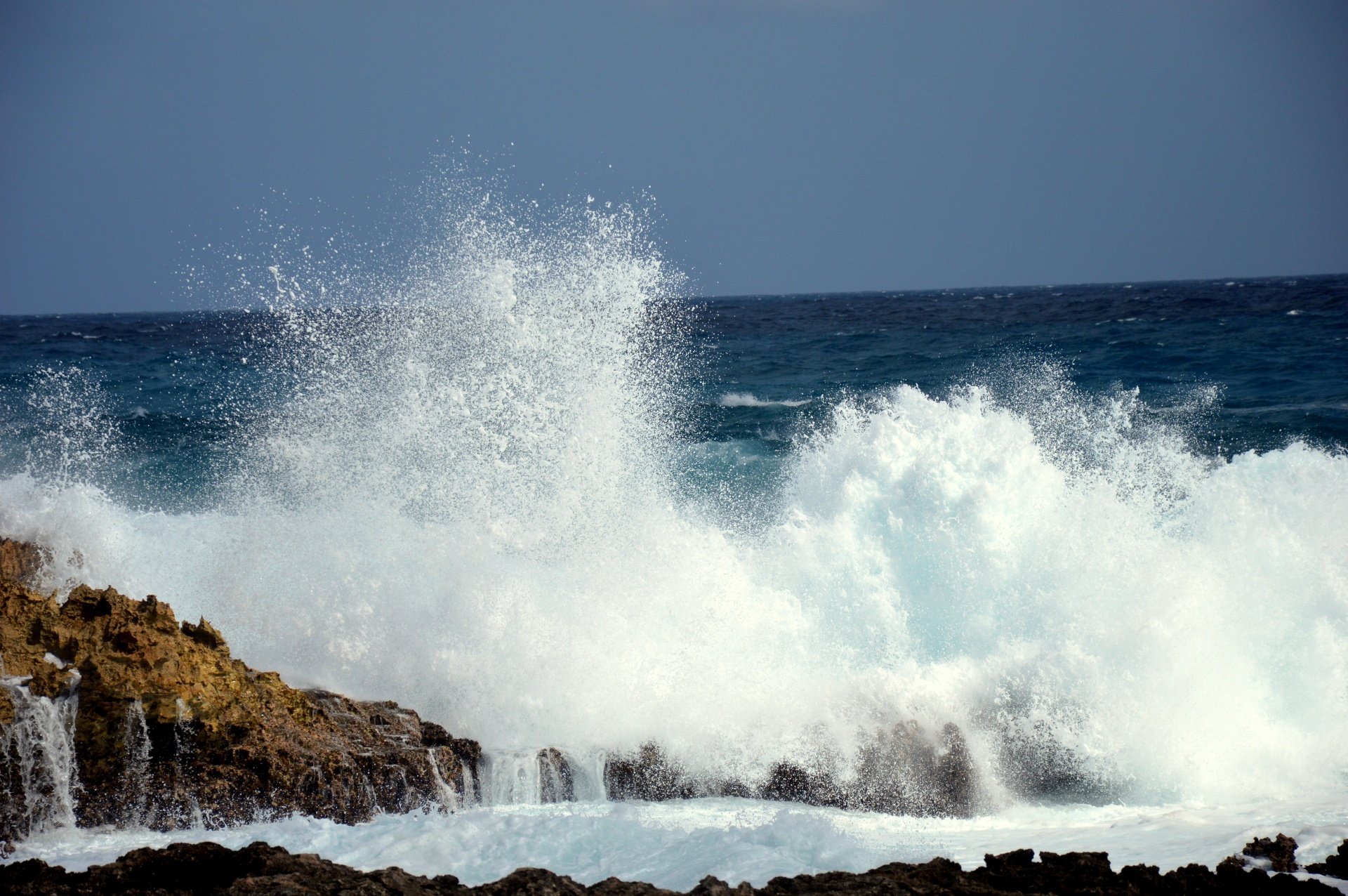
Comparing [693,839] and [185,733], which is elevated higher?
[185,733]

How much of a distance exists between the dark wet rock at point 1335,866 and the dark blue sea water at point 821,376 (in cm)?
1062

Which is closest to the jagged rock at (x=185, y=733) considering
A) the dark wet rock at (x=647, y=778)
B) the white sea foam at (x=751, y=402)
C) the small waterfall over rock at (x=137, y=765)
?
the small waterfall over rock at (x=137, y=765)

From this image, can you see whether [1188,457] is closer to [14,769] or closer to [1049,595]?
[1049,595]

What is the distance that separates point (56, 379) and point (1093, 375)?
26.2m

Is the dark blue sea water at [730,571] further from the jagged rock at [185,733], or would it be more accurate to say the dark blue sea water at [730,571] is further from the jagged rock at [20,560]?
the jagged rock at [185,733]

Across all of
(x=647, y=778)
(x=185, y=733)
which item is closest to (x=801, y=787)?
(x=647, y=778)

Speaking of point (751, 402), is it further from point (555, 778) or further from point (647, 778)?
point (555, 778)

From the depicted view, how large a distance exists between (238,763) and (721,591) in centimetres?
441

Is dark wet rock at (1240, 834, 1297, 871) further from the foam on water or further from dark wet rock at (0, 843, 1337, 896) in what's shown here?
the foam on water

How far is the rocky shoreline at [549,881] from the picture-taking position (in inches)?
167

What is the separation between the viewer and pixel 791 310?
52.9 metres

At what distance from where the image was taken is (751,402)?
20.9 metres

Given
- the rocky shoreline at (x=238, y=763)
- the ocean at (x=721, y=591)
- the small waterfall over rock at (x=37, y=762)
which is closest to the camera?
the rocky shoreline at (x=238, y=763)

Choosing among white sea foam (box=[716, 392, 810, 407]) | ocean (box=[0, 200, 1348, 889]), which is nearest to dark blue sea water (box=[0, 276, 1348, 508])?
white sea foam (box=[716, 392, 810, 407])
